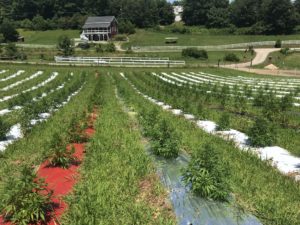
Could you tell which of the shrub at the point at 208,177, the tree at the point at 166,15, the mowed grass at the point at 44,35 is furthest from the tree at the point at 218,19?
the shrub at the point at 208,177

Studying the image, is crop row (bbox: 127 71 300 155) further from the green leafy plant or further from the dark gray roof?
the dark gray roof

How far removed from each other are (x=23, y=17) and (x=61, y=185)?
13610cm

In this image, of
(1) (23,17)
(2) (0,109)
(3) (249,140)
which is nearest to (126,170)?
(3) (249,140)

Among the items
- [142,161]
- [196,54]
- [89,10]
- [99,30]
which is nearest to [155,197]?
[142,161]

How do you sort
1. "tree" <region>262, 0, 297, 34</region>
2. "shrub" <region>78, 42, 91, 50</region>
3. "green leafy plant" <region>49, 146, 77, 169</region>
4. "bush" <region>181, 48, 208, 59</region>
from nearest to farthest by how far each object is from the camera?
"green leafy plant" <region>49, 146, 77, 169</region> < "bush" <region>181, 48, 208, 59</region> < "shrub" <region>78, 42, 91, 50</region> < "tree" <region>262, 0, 297, 34</region>

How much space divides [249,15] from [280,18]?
48.9 feet

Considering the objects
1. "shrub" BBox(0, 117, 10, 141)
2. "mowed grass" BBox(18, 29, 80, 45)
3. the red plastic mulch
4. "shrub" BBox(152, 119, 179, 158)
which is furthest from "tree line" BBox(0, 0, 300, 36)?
the red plastic mulch

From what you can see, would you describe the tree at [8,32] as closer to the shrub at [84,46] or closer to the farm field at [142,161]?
the shrub at [84,46]

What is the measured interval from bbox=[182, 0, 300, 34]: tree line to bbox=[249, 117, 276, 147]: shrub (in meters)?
87.7

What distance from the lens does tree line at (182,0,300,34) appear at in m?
92.2

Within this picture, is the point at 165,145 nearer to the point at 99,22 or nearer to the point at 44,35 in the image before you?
the point at 99,22

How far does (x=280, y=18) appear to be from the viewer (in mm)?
91375

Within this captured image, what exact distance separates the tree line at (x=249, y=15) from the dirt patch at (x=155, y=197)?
91943 millimetres

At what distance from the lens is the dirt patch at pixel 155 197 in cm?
667
